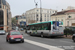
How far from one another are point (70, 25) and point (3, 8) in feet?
123

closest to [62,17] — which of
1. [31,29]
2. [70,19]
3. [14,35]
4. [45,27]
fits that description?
[70,19]

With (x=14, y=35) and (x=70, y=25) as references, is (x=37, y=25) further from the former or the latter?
(x=70, y=25)

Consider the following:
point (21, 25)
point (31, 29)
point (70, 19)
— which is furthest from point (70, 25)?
point (21, 25)

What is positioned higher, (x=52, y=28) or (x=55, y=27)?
(x=55, y=27)

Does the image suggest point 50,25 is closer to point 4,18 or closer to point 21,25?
point 4,18

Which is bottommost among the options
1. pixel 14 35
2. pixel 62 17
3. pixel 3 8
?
pixel 14 35

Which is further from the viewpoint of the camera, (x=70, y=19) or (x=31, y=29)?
(x=70, y=19)

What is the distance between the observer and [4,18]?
2422 inches

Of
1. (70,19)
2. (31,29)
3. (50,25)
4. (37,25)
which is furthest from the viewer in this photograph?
(70,19)

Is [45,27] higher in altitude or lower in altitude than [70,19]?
lower

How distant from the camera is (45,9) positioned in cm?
8188

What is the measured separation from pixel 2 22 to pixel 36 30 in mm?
41155

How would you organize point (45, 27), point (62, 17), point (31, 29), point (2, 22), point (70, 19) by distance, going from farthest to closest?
point (2, 22) < point (62, 17) < point (70, 19) < point (31, 29) < point (45, 27)

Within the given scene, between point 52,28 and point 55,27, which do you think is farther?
point 55,27
